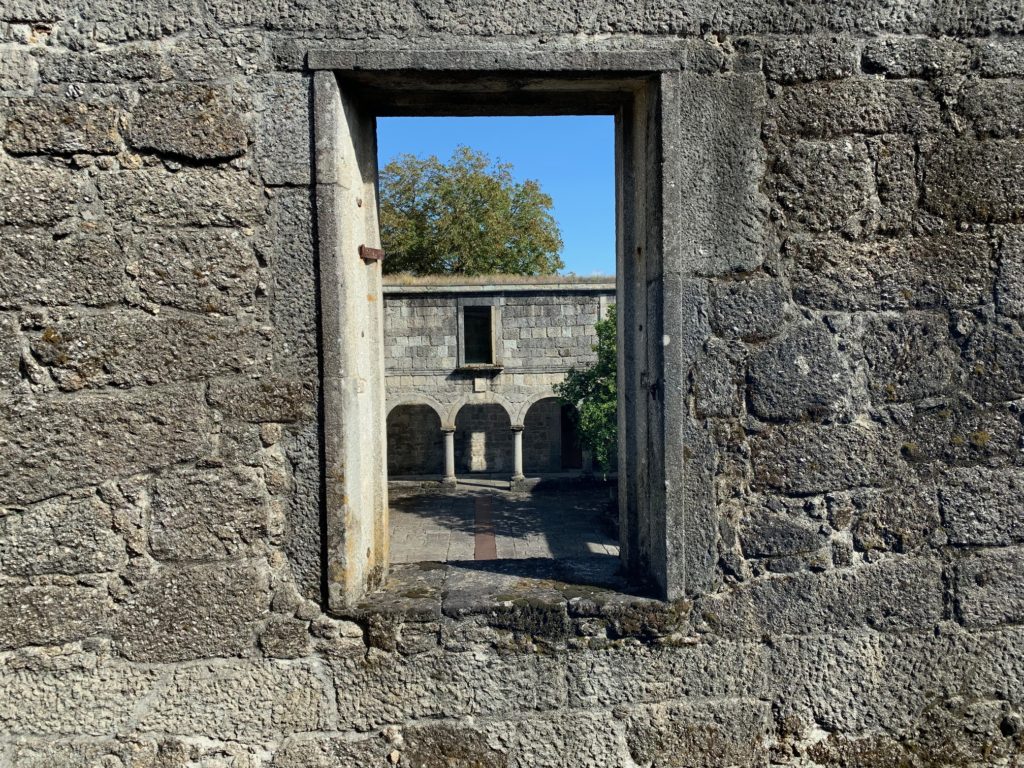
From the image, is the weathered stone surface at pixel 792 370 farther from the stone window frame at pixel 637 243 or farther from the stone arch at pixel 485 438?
the stone arch at pixel 485 438

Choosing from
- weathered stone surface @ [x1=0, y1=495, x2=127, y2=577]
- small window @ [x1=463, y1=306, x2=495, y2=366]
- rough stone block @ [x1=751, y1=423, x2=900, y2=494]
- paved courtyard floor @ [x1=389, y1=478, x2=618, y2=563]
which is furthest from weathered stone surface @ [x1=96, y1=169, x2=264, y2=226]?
small window @ [x1=463, y1=306, x2=495, y2=366]

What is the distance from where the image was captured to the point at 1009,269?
210 cm

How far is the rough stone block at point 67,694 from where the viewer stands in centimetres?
197

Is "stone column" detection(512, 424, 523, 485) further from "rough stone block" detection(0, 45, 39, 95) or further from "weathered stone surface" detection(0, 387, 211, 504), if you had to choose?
"rough stone block" detection(0, 45, 39, 95)

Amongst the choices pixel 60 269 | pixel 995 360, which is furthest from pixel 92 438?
pixel 995 360

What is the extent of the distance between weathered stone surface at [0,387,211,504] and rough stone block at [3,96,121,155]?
753mm

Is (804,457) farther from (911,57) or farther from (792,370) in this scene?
(911,57)

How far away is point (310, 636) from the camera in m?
2.03

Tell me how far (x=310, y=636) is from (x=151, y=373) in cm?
96

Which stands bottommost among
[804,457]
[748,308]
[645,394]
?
[804,457]

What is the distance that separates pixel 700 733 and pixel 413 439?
15.0 meters

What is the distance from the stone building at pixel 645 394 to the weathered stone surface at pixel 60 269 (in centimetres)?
1

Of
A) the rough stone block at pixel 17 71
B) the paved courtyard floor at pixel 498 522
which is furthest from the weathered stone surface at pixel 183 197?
the paved courtyard floor at pixel 498 522

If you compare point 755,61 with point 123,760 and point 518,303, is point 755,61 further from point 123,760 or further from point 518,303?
point 518,303
